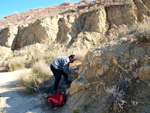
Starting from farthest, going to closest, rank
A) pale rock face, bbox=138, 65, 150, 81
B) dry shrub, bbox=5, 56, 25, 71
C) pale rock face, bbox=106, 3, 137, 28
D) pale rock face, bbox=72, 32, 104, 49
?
pale rock face, bbox=72, 32, 104, 49
pale rock face, bbox=106, 3, 137, 28
dry shrub, bbox=5, 56, 25, 71
pale rock face, bbox=138, 65, 150, 81

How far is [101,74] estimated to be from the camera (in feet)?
9.91

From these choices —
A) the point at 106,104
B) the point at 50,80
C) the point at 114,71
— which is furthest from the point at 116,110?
the point at 50,80

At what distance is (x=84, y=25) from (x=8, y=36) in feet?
29.5

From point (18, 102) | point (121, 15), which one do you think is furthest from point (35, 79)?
point (121, 15)

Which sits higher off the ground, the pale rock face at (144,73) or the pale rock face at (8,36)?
the pale rock face at (8,36)

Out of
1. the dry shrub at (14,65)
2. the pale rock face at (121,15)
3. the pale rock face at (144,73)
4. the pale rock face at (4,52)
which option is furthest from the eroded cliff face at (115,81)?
the pale rock face at (4,52)

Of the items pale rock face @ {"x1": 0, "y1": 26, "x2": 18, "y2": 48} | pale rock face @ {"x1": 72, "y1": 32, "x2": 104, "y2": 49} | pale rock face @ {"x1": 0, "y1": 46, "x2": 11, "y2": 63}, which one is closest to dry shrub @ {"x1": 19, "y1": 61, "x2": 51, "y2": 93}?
pale rock face @ {"x1": 72, "y1": 32, "x2": 104, "y2": 49}

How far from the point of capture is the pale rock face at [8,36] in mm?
13195

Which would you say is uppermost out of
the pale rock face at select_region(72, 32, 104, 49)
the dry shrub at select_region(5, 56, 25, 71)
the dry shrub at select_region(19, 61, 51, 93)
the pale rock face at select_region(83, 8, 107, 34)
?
the pale rock face at select_region(83, 8, 107, 34)

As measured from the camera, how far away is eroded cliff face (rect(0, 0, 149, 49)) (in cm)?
1001

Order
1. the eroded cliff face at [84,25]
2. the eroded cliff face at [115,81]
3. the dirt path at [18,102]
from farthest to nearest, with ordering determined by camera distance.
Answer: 1. the eroded cliff face at [84,25]
2. the dirt path at [18,102]
3. the eroded cliff face at [115,81]

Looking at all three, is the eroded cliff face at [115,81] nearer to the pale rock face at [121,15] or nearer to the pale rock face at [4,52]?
the pale rock face at [121,15]

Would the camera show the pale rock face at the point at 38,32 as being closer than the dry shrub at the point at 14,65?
No

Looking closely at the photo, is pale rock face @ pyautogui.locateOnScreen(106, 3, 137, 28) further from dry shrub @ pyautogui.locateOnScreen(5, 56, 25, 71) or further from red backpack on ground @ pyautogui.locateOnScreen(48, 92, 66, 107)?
red backpack on ground @ pyautogui.locateOnScreen(48, 92, 66, 107)
